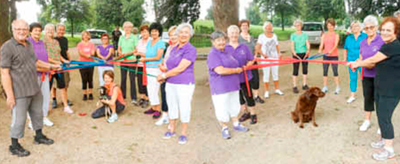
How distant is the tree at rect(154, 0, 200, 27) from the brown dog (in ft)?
47.8

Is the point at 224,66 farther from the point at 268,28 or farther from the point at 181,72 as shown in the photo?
the point at 268,28

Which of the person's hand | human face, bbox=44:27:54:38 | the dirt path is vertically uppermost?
human face, bbox=44:27:54:38

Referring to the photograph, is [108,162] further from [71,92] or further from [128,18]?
[128,18]

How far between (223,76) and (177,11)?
14.9m

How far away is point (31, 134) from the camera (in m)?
4.96

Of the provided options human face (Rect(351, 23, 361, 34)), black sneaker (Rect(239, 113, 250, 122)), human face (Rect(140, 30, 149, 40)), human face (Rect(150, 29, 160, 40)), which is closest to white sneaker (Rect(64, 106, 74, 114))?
human face (Rect(140, 30, 149, 40))

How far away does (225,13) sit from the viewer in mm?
8742

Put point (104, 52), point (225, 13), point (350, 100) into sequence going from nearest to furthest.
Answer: point (350, 100)
point (104, 52)
point (225, 13)

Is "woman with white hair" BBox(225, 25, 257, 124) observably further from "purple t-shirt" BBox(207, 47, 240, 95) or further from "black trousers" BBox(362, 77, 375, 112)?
"black trousers" BBox(362, 77, 375, 112)

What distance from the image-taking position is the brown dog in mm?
4719

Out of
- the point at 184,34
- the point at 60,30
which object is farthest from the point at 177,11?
the point at 184,34

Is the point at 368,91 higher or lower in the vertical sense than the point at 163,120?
higher

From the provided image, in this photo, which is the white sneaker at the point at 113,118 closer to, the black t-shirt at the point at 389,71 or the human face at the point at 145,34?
the human face at the point at 145,34

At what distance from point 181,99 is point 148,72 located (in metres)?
1.47
